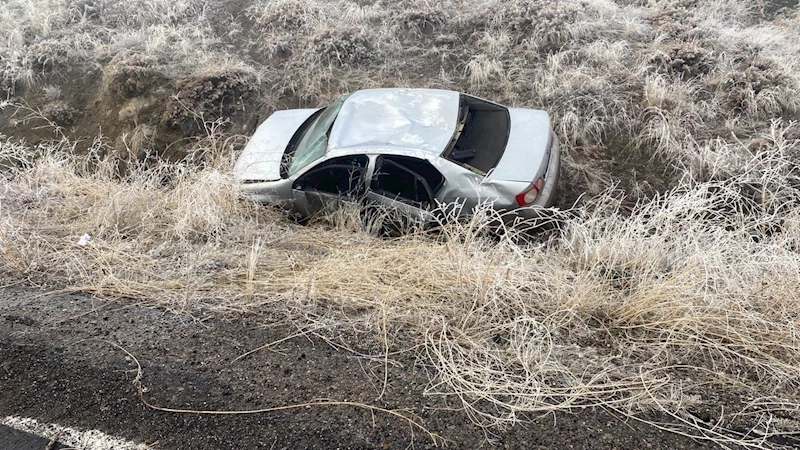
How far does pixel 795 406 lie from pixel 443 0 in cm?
860

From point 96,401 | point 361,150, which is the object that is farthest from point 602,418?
point 361,150

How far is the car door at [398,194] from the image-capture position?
4.96 m

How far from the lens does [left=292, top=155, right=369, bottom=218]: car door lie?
506cm

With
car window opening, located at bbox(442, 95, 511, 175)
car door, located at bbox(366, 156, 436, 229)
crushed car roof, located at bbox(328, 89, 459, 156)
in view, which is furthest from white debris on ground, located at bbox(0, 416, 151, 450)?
car window opening, located at bbox(442, 95, 511, 175)

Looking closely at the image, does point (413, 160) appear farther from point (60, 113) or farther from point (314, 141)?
point (60, 113)

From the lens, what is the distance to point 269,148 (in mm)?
6008

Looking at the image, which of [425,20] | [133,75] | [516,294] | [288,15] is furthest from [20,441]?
[288,15]

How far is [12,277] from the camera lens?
389 cm

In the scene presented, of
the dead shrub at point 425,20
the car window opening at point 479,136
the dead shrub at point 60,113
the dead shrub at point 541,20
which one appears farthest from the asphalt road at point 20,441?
the dead shrub at point 425,20

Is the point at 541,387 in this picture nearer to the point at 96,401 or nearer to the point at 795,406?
the point at 795,406

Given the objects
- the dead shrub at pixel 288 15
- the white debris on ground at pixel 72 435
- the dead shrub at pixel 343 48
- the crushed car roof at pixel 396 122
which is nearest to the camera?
the white debris on ground at pixel 72 435

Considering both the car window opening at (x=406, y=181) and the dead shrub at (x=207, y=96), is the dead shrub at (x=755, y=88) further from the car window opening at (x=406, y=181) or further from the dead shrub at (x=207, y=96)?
the dead shrub at (x=207, y=96)

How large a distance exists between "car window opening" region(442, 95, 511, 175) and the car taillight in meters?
0.42

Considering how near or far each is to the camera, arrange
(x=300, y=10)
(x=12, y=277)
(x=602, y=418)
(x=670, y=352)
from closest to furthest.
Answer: (x=602, y=418) → (x=670, y=352) → (x=12, y=277) → (x=300, y=10)
